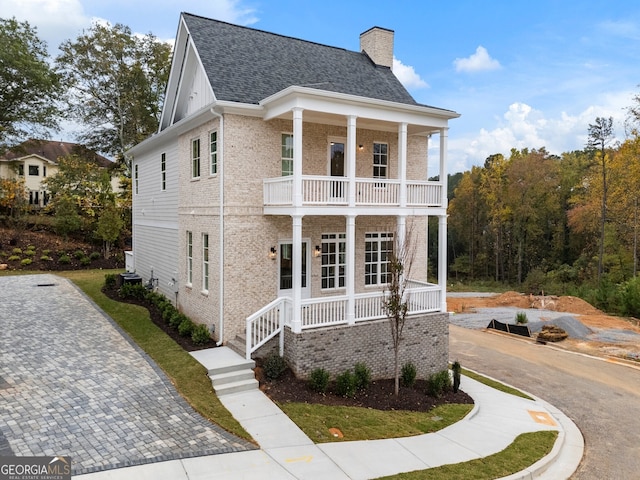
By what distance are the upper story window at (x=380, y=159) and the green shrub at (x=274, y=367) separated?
7275mm

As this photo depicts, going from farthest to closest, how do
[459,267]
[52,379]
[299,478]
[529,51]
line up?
[459,267]
[529,51]
[52,379]
[299,478]

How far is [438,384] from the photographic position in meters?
12.2

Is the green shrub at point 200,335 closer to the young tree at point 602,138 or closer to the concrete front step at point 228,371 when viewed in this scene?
the concrete front step at point 228,371

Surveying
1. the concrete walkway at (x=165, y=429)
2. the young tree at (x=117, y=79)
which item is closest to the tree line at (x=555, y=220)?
the concrete walkway at (x=165, y=429)

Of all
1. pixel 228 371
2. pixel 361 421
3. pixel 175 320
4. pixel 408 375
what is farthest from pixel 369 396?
pixel 175 320

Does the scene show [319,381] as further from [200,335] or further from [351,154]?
[351,154]

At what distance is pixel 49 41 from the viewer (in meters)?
32.0

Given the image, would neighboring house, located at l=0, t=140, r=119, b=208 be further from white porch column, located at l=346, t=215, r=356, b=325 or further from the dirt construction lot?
white porch column, located at l=346, t=215, r=356, b=325

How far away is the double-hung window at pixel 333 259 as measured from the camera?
14.7m

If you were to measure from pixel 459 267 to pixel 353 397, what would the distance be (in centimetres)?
4676

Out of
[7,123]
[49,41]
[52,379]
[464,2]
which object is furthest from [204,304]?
[49,41]

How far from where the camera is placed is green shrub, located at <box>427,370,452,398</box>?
12172 mm

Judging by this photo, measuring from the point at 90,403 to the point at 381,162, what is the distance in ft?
37.0

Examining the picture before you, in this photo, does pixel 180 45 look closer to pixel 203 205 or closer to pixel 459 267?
pixel 203 205
